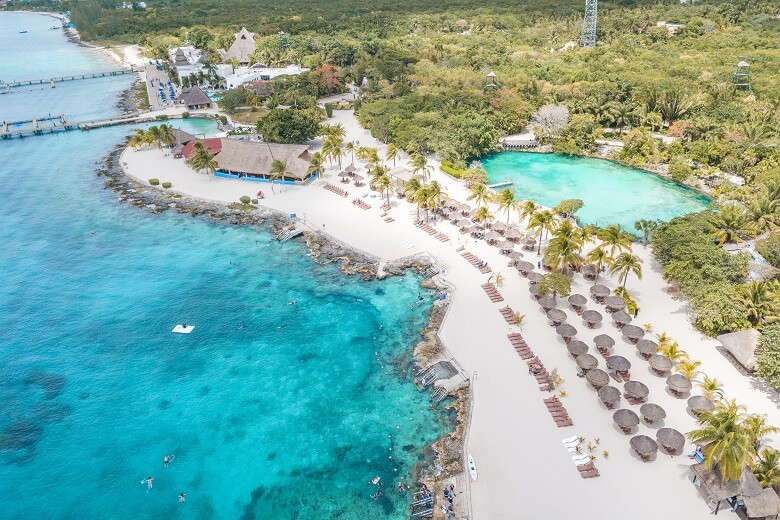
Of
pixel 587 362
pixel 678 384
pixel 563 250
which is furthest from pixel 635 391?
pixel 563 250

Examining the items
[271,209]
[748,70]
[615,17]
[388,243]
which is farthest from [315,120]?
[615,17]

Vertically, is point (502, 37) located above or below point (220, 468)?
above

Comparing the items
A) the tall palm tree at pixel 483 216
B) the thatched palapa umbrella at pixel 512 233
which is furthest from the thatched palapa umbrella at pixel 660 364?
the tall palm tree at pixel 483 216

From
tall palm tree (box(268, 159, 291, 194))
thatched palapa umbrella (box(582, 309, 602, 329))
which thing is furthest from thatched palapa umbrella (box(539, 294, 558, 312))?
tall palm tree (box(268, 159, 291, 194))

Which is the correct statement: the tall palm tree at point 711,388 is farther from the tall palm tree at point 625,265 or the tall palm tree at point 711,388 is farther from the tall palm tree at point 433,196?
the tall palm tree at point 433,196

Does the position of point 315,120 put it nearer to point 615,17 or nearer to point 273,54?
point 273,54

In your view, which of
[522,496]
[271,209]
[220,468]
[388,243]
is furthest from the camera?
[271,209]
